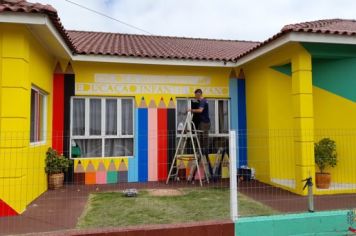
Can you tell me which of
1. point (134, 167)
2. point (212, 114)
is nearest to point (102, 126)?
point (134, 167)

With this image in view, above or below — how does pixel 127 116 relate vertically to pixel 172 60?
below

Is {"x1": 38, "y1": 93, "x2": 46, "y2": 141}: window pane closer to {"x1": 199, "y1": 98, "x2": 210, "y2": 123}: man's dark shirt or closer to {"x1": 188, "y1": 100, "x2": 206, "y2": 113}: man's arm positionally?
{"x1": 188, "y1": 100, "x2": 206, "y2": 113}: man's arm

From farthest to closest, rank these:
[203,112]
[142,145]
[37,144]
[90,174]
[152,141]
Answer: [152,141] < [142,145] < [90,174] < [203,112] < [37,144]

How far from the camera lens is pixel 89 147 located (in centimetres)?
926

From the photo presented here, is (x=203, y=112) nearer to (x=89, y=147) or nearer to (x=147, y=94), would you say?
(x=147, y=94)

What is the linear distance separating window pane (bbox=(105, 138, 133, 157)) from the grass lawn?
6.28ft

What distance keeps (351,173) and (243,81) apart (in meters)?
3.94

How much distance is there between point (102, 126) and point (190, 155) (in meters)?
2.60

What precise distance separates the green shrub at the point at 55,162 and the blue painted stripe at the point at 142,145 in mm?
2011

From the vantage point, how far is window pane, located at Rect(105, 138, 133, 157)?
9.37m

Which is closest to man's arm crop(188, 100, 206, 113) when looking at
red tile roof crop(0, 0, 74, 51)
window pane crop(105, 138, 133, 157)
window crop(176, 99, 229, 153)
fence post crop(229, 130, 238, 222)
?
window crop(176, 99, 229, 153)

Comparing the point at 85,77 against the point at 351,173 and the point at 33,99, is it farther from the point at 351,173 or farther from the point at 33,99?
the point at 351,173

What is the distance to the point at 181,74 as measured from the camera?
9844mm

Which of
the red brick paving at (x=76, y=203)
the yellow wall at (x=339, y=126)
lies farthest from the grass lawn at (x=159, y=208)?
the yellow wall at (x=339, y=126)
